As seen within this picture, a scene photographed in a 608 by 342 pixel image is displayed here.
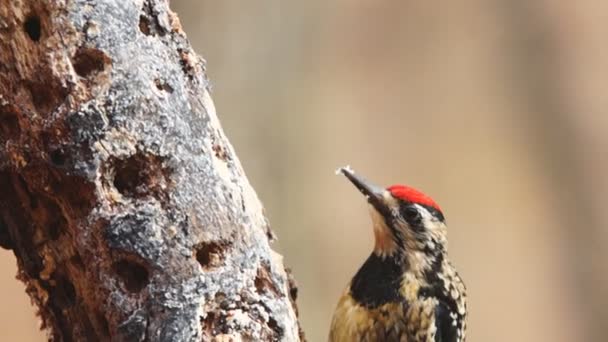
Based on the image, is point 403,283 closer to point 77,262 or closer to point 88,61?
point 77,262

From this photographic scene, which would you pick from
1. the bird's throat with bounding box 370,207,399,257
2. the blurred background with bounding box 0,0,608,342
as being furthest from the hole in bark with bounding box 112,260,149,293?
the blurred background with bounding box 0,0,608,342

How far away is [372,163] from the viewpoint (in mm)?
5285

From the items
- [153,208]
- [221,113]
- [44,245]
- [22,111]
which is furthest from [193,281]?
[221,113]

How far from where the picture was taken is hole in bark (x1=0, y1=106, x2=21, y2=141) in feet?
6.15

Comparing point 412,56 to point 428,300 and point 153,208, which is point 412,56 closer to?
point 428,300

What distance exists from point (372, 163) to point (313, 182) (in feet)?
1.08

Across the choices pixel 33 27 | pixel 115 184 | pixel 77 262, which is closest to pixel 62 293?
pixel 77 262

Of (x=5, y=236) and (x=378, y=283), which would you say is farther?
(x=378, y=283)

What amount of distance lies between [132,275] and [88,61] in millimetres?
415

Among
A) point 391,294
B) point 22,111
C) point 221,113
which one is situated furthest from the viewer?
point 221,113

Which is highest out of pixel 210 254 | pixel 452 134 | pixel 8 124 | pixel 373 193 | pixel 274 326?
pixel 452 134

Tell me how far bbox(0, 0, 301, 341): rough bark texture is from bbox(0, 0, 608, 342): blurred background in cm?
323

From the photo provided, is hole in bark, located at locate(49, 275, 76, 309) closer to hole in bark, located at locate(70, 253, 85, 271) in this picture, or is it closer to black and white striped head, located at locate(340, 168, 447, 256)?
hole in bark, located at locate(70, 253, 85, 271)

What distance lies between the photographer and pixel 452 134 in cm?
533
